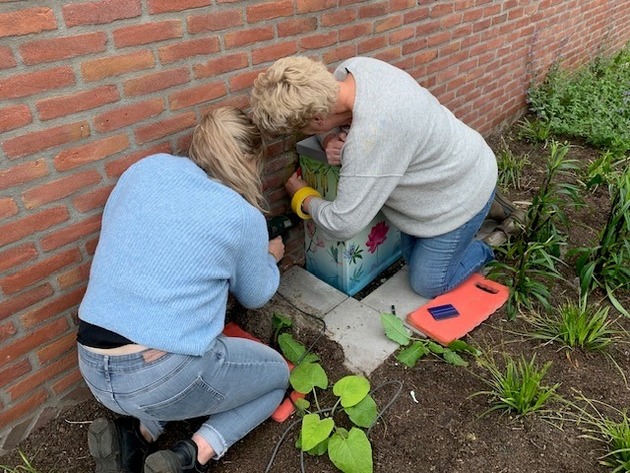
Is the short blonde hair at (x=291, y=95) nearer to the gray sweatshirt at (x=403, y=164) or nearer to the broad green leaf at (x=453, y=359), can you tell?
the gray sweatshirt at (x=403, y=164)

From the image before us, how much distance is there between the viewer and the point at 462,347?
2.28 meters

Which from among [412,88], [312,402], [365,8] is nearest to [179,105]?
[412,88]

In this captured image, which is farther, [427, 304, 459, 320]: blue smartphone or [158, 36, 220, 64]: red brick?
[427, 304, 459, 320]: blue smartphone

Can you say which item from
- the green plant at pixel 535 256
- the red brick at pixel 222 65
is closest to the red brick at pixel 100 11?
the red brick at pixel 222 65

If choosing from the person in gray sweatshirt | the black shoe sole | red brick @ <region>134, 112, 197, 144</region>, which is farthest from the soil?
red brick @ <region>134, 112, 197, 144</region>

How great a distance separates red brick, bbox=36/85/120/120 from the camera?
65.4 inches

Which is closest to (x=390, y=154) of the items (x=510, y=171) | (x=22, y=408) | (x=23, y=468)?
(x=22, y=408)

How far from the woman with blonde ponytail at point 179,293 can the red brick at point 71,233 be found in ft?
0.79

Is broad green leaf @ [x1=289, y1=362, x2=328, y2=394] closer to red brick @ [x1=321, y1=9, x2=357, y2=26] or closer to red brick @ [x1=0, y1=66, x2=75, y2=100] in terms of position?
red brick @ [x1=0, y1=66, x2=75, y2=100]

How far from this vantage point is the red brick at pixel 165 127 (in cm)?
196

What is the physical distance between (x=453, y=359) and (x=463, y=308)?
42 cm

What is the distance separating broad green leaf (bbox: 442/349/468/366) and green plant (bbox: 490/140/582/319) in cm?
44

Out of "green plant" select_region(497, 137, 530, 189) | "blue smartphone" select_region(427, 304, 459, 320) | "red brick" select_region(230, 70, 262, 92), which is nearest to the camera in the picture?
"red brick" select_region(230, 70, 262, 92)

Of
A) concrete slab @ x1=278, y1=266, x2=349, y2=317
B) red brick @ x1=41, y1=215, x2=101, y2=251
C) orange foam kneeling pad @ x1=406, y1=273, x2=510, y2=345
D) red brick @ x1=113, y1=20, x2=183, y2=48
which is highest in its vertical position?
red brick @ x1=113, y1=20, x2=183, y2=48
